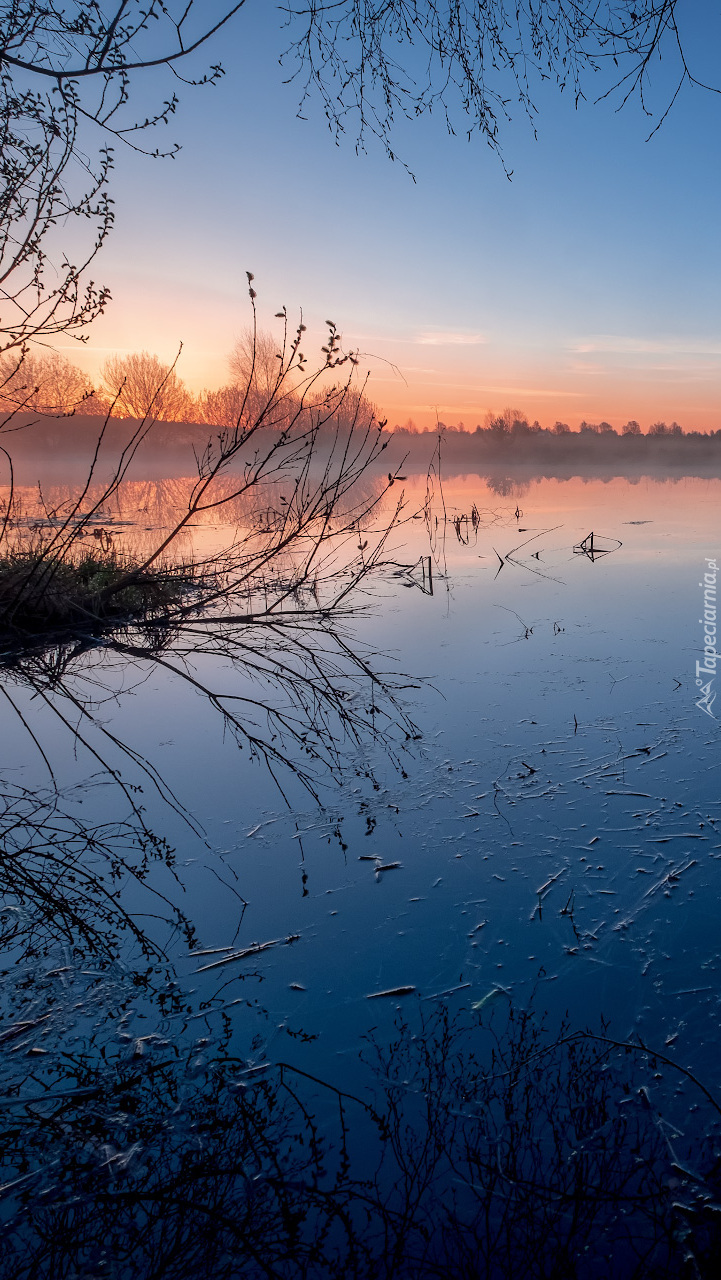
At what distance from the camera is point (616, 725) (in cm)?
455

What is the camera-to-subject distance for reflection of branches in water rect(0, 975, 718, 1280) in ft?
5.19

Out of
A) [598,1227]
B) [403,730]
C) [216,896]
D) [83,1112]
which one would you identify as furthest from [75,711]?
[598,1227]

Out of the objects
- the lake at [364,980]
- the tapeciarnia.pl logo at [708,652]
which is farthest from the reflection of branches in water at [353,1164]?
the tapeciarnia.pl logo at [708,652]

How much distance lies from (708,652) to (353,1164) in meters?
5.33

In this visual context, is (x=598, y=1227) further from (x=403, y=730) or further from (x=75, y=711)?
(x=75, y=711)

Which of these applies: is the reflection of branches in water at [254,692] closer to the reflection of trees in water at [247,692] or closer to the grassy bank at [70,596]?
the reflection of trees in water at [247,692]

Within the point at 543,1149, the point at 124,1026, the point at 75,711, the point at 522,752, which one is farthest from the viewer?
the point at 75,711

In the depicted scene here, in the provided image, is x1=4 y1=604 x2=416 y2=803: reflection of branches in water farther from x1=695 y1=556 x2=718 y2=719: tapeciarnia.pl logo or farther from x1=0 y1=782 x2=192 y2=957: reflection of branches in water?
x1=695 y1=556 x2=718 y2=719: tapeciarnia.pl logo

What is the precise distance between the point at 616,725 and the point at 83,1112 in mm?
3547

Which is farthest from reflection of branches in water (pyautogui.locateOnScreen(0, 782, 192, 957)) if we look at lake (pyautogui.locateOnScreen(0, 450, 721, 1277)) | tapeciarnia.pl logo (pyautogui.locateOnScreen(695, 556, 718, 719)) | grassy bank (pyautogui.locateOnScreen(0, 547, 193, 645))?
tapeciarnia.pl logo (pyautogui.locateOnScreen(695, 556, 718, 719))

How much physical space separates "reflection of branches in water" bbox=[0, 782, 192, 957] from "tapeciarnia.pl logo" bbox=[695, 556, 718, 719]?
3488mm

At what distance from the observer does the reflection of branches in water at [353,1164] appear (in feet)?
5.19

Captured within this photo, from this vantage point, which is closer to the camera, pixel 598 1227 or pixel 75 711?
pixel 598 1227

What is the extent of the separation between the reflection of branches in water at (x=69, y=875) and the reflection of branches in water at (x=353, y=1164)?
1.56 feet
